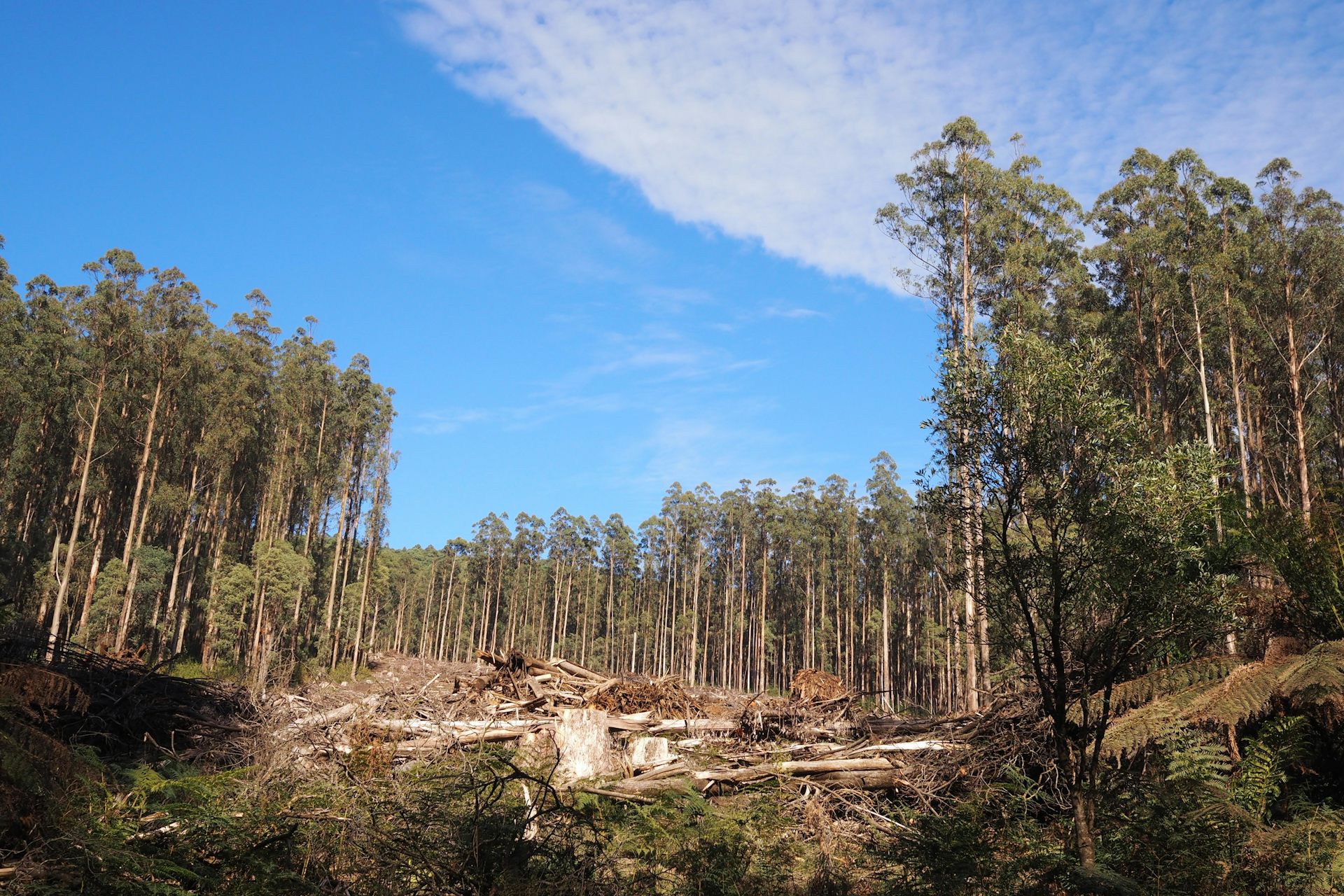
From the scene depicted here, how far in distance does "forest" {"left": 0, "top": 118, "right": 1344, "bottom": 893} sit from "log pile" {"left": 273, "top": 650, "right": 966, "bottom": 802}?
101 centimetres

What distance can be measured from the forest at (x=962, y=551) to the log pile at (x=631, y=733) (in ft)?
3.33

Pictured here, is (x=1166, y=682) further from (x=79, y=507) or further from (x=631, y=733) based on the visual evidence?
(x=79, y=507)

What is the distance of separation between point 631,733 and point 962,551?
8.10 m

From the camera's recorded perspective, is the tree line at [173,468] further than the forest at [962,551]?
Yes

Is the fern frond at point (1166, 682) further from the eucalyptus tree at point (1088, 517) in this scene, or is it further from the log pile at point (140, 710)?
the log pile at point (140, 710)

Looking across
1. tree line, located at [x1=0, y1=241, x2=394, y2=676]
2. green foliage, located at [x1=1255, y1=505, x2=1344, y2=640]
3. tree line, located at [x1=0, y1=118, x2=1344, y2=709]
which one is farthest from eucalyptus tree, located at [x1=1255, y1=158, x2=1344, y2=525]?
tree line, located at [x1=0, y1=241, x2=394, y2=676]

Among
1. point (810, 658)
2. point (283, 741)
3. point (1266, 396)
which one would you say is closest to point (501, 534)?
point (810, 658)

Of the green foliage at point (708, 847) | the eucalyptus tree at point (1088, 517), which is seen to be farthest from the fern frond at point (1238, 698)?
the green foliage at point (708, 847)

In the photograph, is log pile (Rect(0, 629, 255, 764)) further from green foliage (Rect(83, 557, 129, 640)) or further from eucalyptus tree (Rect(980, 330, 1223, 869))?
green foliage (Rect(83, 557, 129, 640))

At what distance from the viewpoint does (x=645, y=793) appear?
454 inches

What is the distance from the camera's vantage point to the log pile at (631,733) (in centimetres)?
1195

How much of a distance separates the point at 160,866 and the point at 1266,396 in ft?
148

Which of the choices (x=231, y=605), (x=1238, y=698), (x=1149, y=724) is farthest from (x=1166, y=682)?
(x=231, y=605)

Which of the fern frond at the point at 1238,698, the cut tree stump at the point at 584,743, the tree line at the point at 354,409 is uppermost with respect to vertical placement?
the tree line at the point at 354,409
